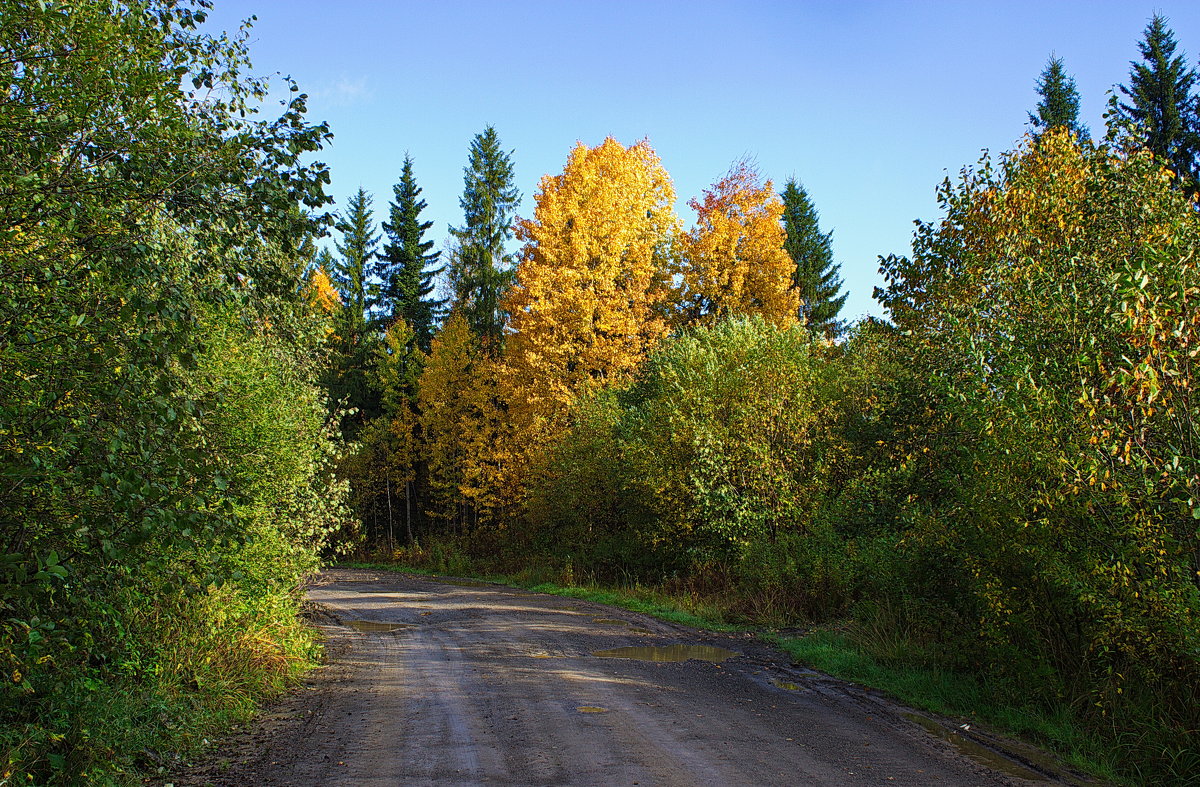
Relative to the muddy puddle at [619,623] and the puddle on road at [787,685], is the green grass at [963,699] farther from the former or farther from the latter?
the muddy puddle at [619,623]

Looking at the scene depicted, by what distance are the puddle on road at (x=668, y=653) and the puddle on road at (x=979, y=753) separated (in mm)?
4142

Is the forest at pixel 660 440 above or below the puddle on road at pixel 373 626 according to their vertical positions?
above

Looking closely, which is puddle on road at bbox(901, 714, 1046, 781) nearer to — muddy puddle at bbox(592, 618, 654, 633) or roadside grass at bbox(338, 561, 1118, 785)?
roadside grass at bbox(338, 561, 1118, 785)

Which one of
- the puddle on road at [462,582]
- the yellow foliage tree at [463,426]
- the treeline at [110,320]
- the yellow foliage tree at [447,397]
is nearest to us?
the treeline at [110,320]

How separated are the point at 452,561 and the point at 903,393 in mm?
22904

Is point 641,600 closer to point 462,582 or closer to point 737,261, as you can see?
point 462,582

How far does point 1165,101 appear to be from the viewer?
2962 cm

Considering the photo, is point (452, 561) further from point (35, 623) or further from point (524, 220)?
point (35, 623)

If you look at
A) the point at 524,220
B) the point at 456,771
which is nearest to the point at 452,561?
the point at 524,220

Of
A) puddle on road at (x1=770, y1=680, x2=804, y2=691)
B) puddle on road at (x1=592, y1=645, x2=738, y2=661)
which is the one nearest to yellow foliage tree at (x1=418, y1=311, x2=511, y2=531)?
puddle on road at (x1=592, y1=645, x2=738, y2=661)

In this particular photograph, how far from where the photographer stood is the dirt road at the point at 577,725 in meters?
6.17

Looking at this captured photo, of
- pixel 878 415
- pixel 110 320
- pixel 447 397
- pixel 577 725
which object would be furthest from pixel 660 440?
pixel 447 397

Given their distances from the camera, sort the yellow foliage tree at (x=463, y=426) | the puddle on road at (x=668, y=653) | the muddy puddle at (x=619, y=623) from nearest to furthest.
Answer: the puddle on road at (x=668, y=653), the muddy puddle at (x=619, y=623), the yellow foliage tree at (x=463, y=426)

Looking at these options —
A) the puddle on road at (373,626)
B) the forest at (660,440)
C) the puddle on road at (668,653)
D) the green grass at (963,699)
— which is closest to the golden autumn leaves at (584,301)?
the forest at (660,440)
